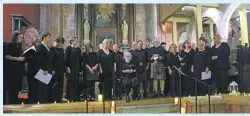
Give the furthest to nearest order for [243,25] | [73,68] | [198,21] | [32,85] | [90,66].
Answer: [198,21]
[243,25]
[90,66]
[73,68]
[32,85]

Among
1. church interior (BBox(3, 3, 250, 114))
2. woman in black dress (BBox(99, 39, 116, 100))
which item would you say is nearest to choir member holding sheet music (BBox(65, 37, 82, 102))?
→ church interior (BBox(3, 3, 250, 114))

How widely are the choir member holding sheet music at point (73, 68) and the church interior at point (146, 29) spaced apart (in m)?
0.24

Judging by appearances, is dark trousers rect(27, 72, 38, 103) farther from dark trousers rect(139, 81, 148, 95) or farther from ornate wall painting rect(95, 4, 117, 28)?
ornate wall painting rect(95, 4, 117, 28)


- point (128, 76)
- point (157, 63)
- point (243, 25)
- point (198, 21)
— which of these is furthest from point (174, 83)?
point (243, 25)

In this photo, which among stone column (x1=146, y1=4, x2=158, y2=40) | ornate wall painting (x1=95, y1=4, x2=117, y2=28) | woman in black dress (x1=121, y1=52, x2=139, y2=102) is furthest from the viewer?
ornate wall painting (x1=95, y1=4, x2=117, y2=28)

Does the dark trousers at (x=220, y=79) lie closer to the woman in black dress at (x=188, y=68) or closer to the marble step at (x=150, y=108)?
the woman in black dress at (x=188, y=68)

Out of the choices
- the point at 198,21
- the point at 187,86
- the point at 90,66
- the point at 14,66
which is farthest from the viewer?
the point at 198,21

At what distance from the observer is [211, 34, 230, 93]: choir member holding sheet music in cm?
494

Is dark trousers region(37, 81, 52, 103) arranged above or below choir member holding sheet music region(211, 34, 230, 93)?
below

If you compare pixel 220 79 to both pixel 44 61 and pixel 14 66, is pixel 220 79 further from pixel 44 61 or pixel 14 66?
pixel 14 66

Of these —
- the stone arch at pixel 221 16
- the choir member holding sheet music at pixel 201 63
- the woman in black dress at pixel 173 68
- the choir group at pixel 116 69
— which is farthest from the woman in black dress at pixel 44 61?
the stone arch at pixel 221 16

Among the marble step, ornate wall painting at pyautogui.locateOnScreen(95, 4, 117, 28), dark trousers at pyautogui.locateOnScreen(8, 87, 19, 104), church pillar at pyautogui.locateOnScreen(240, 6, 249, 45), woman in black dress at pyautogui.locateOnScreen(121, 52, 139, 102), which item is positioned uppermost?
ornate wall painting at pyautogui.locateOnScreen(95, 4, 117, 28)

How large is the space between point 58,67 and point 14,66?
0.64 metres

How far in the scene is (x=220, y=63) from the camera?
16.3ft
